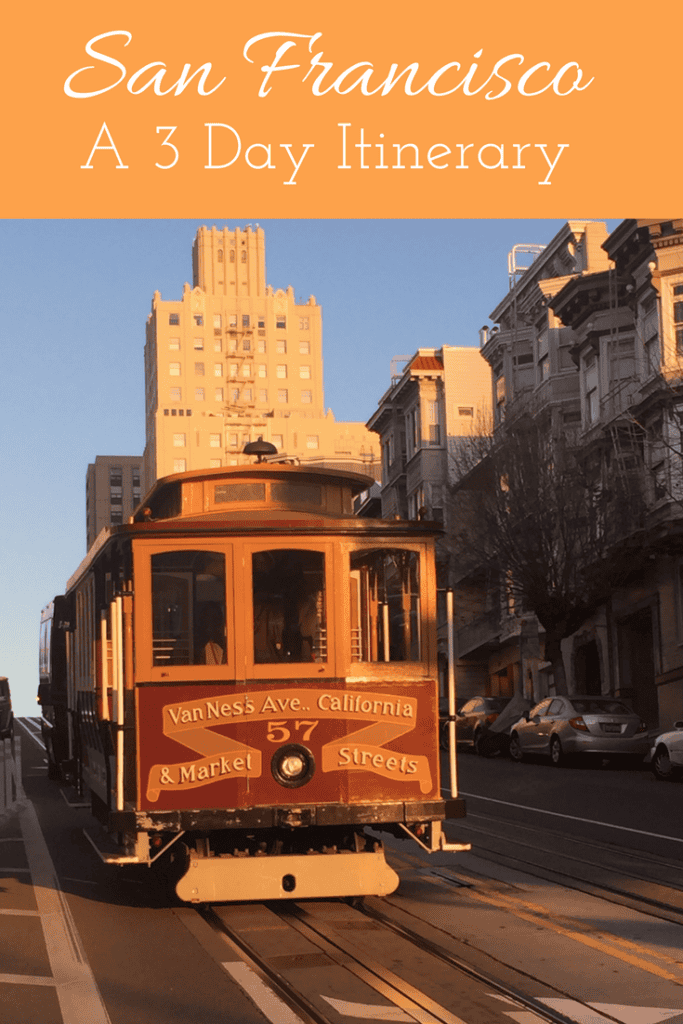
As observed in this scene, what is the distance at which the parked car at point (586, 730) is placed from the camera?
27281mm

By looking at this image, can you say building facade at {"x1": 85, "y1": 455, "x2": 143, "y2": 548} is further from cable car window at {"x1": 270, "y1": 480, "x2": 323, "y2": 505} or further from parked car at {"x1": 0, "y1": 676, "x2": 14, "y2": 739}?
cable car window at {"x1": 270, "y1": 480, "x2": 323, "y2": 505}

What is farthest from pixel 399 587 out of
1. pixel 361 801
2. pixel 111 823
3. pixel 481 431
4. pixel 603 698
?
pixel 481 431

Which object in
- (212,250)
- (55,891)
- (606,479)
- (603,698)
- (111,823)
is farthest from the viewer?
(212,250)

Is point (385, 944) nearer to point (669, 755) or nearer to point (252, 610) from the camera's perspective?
point (252, 610)

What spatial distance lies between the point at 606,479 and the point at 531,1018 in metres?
28.6

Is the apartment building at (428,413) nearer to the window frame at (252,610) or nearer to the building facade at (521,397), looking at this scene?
the building facade at (521,397)

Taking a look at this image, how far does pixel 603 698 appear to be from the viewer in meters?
28.6

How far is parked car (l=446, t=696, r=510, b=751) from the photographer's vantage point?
33.5 meters

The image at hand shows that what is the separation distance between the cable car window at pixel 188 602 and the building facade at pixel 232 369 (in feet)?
395

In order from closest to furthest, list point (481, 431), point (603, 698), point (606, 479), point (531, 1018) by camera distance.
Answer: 1. point (531, 1018)
2. point (603, 698)
3. point (606, 479)
4. point (481, 431)

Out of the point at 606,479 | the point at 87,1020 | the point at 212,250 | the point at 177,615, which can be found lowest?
the point at 87,1020

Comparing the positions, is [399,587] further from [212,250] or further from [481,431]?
[212,250]

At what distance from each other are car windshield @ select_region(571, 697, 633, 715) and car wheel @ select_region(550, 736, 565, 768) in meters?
0.71

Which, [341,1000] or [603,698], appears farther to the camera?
[603,698]
